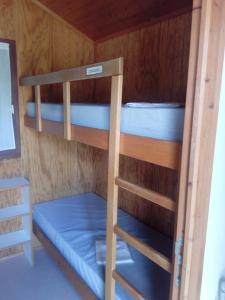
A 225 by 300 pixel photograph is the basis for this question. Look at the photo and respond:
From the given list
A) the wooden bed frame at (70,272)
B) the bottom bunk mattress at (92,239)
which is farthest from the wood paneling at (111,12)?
the wooden bed frame at (70,272)

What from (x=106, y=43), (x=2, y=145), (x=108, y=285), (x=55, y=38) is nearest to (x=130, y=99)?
(x=106, y=43)

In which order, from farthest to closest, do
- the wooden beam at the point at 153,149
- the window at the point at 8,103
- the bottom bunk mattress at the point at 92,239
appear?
the window at the point at 8,103, the bottom bunk mattress at the point at 92,239, the wooden beam at the point at 153,149

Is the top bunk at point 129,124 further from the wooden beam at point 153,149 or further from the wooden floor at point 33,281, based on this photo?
the wooden floor at point 33,281

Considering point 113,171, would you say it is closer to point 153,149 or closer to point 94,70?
point 153,149

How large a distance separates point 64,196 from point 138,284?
1675mm

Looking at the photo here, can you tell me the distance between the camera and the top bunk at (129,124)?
1.07 metres

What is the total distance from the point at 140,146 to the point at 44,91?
1.88m

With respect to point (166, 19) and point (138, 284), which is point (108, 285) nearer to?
point (138, 284)

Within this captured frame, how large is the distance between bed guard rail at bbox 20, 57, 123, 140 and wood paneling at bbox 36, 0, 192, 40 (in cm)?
83

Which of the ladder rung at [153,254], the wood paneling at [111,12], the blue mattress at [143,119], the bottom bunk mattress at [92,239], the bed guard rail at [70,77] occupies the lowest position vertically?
the bottom bunk mattress at [92,239]

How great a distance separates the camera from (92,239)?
6.86 ft

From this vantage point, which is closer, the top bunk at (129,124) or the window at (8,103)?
the top bunk at (129,124)

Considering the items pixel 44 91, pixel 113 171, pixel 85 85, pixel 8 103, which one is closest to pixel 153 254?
pixel 113 171

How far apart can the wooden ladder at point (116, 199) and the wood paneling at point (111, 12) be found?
1.15 metres
